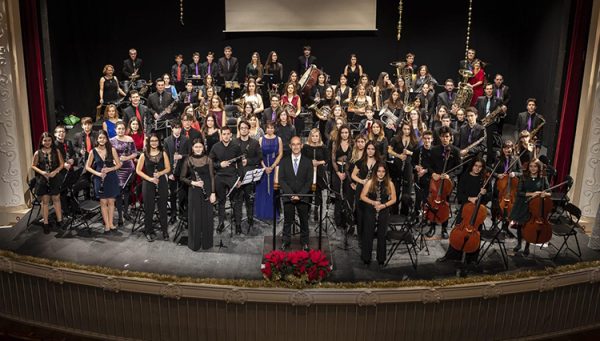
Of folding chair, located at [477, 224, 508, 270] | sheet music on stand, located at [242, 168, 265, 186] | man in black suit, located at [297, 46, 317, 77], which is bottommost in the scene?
folding chair, located at [477, 224, 508, 270]

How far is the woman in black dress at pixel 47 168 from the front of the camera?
8133mm

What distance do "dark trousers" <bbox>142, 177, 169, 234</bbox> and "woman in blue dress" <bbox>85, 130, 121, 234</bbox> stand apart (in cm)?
49

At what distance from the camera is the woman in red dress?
1215cm

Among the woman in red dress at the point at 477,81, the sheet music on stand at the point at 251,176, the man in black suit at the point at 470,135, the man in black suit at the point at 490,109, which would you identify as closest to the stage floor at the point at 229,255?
the sheet music on stand at the point at 251,176

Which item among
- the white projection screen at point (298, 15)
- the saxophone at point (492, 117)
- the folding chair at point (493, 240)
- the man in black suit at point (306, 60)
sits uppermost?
the white projection screen at point (298, 15)

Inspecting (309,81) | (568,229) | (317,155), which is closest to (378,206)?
(317,155)

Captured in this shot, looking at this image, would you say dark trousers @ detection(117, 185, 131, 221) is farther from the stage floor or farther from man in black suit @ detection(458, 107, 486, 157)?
man in black suit @ detection(458, 107, 486, 157)

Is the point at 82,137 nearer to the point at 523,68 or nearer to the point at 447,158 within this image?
the point at 447,158

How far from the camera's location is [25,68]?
8805 mm

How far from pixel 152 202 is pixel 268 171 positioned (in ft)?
5.12

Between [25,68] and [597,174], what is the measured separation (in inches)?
313

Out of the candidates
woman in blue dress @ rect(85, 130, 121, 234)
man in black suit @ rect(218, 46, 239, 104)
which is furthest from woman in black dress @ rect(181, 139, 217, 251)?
man in black suit @ rect(218, 46, 239, 104)

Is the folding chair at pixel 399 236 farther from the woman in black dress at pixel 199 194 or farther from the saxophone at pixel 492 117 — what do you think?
the saxophone at pixel 492 117

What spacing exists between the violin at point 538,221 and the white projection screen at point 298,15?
816 centimetres
